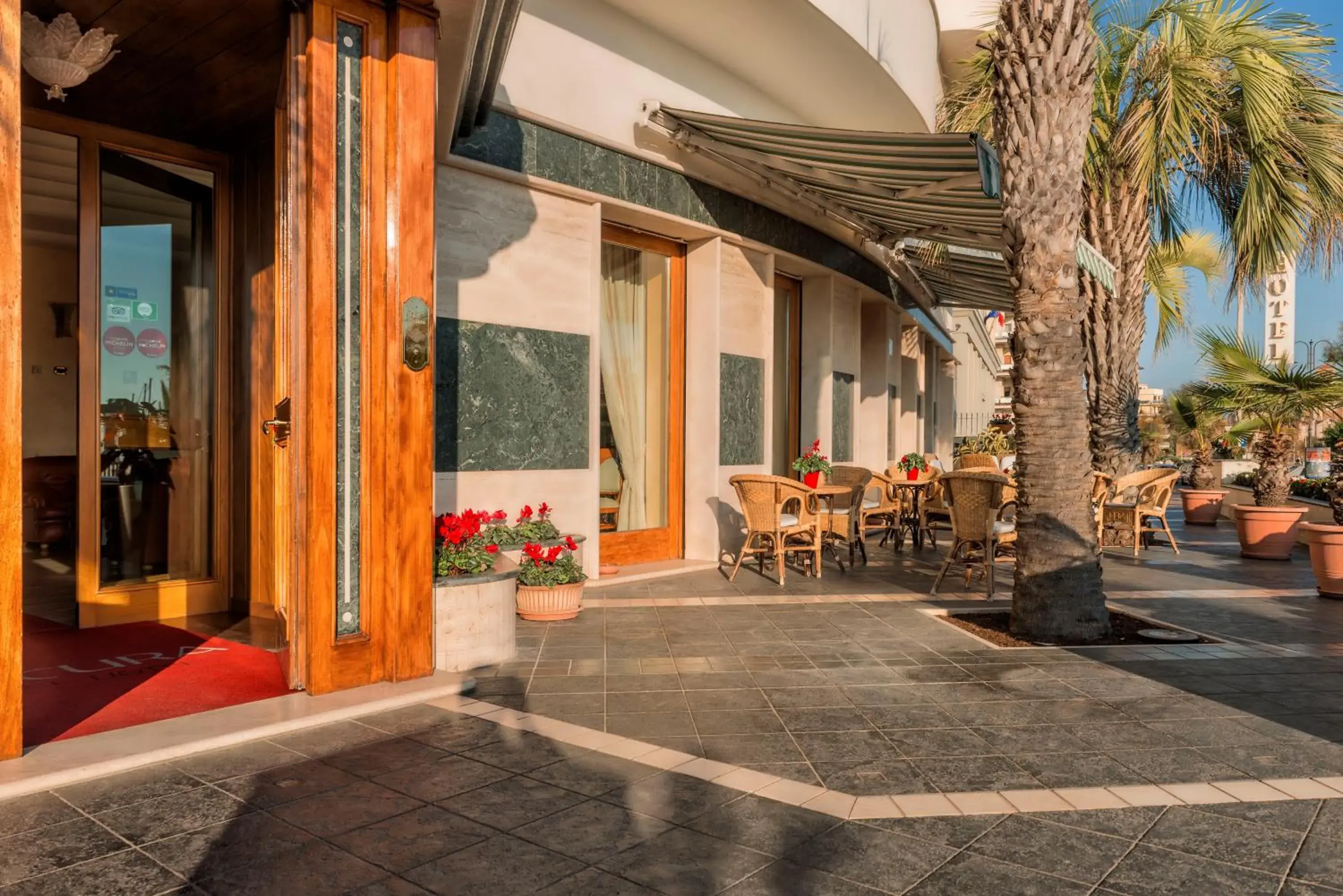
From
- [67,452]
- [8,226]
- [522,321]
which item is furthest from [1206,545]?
[67,452]

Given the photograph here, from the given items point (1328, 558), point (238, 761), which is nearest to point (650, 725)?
point (238, 761)

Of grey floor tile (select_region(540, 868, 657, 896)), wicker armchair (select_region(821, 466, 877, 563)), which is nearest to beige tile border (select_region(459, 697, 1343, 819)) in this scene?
grey floor tile (select_region(540, 868, 657, 896))

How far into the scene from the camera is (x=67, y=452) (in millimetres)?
8359

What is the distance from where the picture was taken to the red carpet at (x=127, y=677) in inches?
138

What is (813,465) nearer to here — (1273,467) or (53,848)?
(1273,467)

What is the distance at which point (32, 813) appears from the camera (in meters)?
2.65

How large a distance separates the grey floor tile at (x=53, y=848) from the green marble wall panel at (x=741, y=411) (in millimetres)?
6369

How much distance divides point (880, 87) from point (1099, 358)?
3.85 metres

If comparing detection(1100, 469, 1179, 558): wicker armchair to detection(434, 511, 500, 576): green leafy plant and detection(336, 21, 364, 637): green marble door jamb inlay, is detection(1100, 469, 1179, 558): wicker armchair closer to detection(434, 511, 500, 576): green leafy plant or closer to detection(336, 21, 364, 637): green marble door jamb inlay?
detection(434, 511, 500, 576): green leafy plant

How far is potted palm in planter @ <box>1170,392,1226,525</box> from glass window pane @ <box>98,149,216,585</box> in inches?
496

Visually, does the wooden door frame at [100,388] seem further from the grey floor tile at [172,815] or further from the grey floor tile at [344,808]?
the grey floor tile at [344,808]

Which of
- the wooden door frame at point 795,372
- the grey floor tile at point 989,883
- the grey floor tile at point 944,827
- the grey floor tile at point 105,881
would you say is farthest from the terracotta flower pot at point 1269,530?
the grey floor tile at point 105,881

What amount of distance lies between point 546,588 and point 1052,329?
3489mm

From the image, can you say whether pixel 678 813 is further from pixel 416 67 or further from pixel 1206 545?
pixel 1206 545
